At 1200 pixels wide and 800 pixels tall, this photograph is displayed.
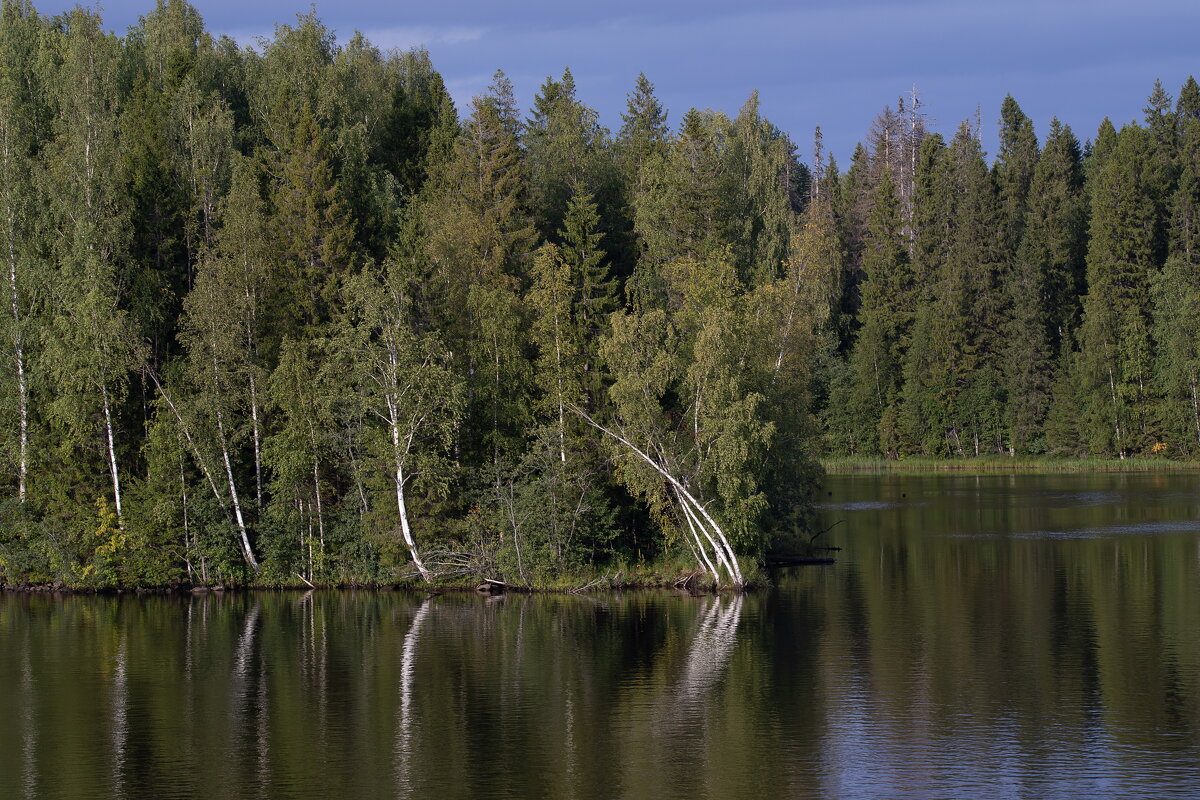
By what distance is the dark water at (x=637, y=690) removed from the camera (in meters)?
29.5

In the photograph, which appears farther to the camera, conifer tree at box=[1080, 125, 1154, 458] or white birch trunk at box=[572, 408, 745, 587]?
conifer tree at box=[1080, 125, 1154, 458]

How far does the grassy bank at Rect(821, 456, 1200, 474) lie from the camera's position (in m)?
111

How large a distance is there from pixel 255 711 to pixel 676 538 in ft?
74.7

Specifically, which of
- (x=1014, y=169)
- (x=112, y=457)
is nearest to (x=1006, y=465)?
(x=1014, y=169)

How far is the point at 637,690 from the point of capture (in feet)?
124

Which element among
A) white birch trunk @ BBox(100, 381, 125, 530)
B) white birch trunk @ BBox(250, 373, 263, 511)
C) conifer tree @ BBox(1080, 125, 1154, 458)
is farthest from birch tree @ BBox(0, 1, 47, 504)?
conifer tree @ BBox(1080, 125, 1154, 458)

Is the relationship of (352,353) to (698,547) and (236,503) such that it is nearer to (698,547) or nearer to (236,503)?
(236,503)

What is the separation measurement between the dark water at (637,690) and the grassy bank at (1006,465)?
181ft

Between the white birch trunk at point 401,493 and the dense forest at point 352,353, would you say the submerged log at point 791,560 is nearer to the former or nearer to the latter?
the dense forest at point 352,353

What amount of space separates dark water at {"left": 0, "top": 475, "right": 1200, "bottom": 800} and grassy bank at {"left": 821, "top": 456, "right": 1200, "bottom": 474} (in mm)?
55320

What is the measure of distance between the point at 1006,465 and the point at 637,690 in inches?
3544

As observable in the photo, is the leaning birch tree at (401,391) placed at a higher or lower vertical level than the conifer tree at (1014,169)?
lower

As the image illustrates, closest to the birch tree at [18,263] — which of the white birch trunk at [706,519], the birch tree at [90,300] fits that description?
the birch tree at [90,300]

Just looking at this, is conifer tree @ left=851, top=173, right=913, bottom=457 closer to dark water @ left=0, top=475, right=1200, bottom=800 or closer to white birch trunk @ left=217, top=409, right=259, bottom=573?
dark water @ left=0, top=475, right=1200, bottom=800
